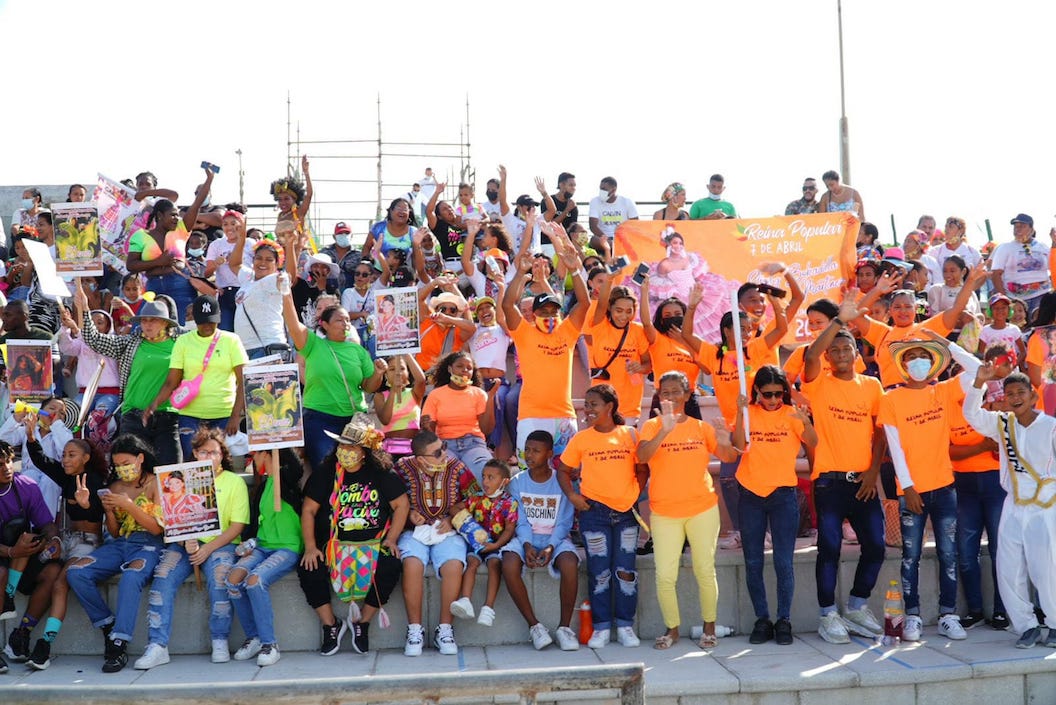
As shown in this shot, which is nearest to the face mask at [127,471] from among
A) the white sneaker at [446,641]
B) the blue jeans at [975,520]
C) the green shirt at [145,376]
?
the green shirt at [145,376]

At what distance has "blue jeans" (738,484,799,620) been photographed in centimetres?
823

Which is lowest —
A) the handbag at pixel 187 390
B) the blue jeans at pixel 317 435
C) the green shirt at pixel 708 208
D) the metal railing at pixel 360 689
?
the metal railing at pixel 360 689

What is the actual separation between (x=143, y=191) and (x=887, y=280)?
8296mm

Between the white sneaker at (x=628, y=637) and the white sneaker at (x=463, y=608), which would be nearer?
the white sneaker at (x=463, y=608)

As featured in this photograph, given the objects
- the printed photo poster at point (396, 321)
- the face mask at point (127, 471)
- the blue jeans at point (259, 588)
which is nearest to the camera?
the blue jeans at point (259, 588)

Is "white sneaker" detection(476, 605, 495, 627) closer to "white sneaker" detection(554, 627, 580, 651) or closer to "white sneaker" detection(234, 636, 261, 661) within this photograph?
"white sneaker" detection(554, 627, 580, 651)

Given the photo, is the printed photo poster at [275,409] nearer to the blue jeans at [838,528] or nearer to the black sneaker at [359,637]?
the black sneaker at [359,637]

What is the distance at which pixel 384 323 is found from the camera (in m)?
9.05

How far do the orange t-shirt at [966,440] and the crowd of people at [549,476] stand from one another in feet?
0.05

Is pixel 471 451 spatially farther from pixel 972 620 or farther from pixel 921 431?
pixel 972 620

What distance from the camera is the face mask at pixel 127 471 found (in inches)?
331

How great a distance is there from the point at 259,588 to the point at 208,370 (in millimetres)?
1982

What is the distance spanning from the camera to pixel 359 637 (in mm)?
8258

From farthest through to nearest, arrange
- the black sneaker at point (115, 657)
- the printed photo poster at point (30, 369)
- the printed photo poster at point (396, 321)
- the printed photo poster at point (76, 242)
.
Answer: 1. the printed photo poster at point (76, 242)
2. the printed photo poster at point (30, 369)
3. the printed photo poster at point (396, 321)
4. the black sneaker at point (115, 657)
